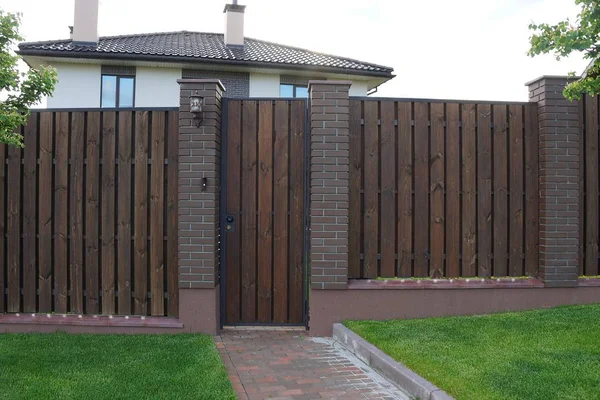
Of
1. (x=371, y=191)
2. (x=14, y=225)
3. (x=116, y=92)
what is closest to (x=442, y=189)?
(x=371, y=191)

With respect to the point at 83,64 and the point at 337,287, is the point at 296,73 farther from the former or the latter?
the point at 337,287

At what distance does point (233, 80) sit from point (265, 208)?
11.1 meters

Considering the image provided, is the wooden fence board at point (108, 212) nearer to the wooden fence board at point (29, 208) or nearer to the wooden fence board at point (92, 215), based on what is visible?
the wooden fence board at point (92, 215)

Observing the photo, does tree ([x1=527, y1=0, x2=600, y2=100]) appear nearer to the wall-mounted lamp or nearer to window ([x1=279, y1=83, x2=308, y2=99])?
the wall-mounted lamp

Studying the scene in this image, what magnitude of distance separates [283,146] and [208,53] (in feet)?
36.9

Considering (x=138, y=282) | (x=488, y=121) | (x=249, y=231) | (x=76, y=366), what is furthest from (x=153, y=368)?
(x=488, y=121)

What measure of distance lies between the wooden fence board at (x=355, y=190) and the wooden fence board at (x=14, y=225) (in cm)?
373

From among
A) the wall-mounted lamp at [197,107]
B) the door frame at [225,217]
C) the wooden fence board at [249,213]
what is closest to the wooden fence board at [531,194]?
the door frame at [225,217]

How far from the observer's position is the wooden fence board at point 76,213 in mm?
6207

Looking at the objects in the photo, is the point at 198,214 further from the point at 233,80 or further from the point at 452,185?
the point at 233,80

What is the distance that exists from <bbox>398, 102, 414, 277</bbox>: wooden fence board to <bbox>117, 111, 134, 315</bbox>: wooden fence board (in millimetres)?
3039

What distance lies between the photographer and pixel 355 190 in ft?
20.5

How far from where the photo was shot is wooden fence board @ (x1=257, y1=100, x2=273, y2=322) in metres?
6.30

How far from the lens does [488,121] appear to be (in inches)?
252
